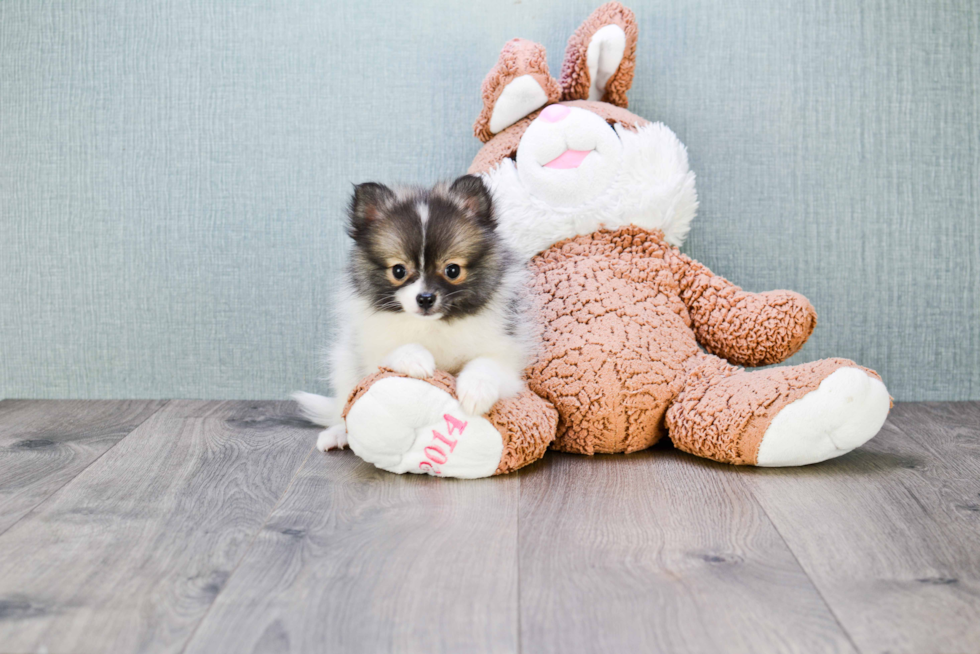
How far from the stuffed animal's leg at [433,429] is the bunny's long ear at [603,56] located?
87 centimetres

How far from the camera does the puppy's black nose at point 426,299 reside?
4.87 feet

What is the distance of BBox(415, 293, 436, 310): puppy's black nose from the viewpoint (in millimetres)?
1483

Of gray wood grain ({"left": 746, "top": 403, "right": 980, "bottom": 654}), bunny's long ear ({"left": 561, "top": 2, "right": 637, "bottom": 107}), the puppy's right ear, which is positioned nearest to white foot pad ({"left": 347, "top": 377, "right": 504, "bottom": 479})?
the puppy's right ear

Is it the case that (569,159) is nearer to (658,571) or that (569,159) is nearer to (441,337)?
(441,337)

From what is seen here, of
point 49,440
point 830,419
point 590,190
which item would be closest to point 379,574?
point 830,419

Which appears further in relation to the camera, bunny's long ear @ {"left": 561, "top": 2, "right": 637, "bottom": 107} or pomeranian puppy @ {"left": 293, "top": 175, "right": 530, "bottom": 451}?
bunny's long ear @ {"left": 561, "top": 2, "right": 637, "bottom": 107}

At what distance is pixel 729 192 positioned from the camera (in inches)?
85.0

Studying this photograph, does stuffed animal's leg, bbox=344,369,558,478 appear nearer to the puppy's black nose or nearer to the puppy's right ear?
the puppy's black nose

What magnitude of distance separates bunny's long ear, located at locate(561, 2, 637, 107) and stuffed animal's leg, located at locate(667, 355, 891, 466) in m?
0.83

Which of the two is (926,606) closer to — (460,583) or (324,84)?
(460,583)

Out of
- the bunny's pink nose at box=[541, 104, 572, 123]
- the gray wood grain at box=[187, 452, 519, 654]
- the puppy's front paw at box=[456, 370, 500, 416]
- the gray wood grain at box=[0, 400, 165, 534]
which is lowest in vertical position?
the gray wood grain at box=[0, 400, 165, 534]

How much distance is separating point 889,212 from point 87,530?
2084 millimetres

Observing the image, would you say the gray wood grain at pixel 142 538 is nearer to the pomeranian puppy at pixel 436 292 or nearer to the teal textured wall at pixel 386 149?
the pomeranian puppy at pixel 436 292

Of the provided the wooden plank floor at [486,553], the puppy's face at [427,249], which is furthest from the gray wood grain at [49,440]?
the puppy's face at [427,249]
